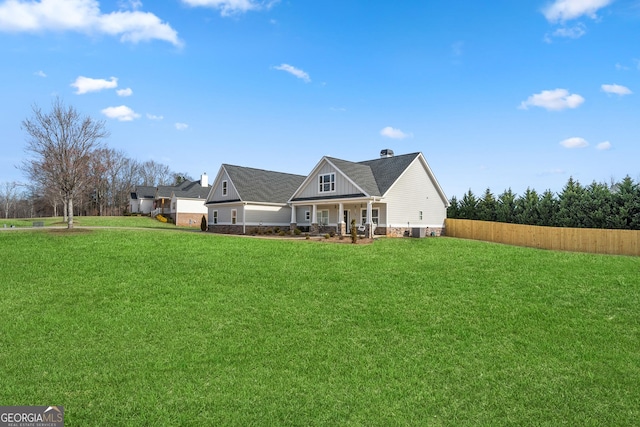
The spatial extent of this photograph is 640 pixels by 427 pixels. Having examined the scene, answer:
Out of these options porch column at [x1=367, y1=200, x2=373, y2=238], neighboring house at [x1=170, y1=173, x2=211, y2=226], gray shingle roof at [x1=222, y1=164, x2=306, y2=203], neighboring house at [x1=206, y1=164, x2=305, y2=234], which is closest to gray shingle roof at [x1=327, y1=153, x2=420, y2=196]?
porch column at [x1=367, y1=200, x2=373, y2=238]

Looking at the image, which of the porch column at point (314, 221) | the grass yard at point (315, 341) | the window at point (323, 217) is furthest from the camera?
the window at point (323, 217)

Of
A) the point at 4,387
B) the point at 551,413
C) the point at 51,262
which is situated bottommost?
the point at 551,413

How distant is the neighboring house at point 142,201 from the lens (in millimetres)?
66750

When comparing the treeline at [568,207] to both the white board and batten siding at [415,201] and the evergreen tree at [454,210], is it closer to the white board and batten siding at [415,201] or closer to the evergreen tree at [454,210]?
the evergreen tree at [454,210]

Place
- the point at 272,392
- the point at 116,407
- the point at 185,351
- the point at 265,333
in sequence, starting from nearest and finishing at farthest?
the point at 116,407, the point at 272,392, the point at 185,351, the point at 265,333

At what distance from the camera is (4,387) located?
22.6ft

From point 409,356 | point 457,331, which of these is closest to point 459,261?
point 457,331

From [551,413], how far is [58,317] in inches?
466

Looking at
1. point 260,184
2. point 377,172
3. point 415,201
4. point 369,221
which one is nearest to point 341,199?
point 369,221

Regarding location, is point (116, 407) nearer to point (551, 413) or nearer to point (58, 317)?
point (58, 317)

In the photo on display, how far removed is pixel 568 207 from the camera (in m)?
30.2

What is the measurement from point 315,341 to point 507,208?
30.7 metres

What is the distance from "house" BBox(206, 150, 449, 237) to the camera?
28734 millimetres

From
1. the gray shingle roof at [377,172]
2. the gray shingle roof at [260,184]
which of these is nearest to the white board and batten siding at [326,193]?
the gray shingle roof at [377,172]
